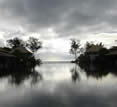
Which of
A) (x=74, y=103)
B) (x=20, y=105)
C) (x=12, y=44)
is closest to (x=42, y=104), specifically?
(x=20, y=105)

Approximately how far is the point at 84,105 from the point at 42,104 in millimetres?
1441

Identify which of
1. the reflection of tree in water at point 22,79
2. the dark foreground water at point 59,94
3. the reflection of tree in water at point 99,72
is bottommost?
the reflection of tree in water at point 99,72

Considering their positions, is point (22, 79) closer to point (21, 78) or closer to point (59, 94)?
point (21, 78)

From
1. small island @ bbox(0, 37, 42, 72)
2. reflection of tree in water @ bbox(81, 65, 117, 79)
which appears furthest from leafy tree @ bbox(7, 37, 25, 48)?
reflection of tree in water @ bbox(81, 65, 117, 79)

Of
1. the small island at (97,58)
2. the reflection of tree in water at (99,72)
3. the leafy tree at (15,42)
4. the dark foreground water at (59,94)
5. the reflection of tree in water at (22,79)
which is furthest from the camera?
the leafy tree at (15,42)

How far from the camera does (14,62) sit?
3753cm

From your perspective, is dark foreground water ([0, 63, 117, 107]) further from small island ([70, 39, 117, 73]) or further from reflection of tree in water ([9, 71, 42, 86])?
small island ([70, 39, 117, 73])

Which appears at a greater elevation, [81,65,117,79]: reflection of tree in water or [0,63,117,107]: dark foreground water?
[0,63,117,107]: dark foreground water

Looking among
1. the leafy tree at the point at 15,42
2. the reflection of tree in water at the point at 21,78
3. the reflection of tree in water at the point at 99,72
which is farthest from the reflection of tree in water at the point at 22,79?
the leafy tree at the point at 15,42

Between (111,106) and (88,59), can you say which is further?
(88,59)

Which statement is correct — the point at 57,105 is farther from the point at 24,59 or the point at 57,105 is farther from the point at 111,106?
the point at 24,59

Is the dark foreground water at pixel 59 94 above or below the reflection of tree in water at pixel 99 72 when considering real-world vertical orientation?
above

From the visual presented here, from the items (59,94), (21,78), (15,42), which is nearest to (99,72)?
(21,78)

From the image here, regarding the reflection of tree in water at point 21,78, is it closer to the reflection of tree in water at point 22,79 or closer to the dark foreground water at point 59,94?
the reflection of tree in water at point 22,79
